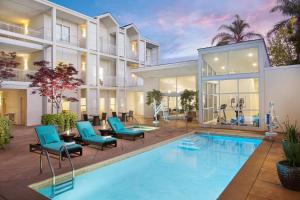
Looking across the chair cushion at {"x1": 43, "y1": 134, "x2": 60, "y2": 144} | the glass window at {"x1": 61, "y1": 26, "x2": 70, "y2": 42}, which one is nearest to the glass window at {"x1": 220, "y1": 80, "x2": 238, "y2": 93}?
the chair cushion at {"x1": 43, "y1": 134, "x2": 60, "y2": 144}

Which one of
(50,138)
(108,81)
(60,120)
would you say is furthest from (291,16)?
(50,138)

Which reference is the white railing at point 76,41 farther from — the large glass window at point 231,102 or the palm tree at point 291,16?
the palm tree at point 291,16

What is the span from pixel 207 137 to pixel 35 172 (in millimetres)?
8763

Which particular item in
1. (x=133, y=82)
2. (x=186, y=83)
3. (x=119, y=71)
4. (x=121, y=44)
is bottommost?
(x=186, y=83)

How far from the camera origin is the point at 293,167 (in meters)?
4.03

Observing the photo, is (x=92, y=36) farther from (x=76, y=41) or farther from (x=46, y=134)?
(x=46, y=134)

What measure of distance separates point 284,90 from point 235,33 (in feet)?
51.2

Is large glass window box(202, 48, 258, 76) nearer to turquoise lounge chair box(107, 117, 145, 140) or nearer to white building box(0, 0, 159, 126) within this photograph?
turquoise lounge chair box(107, 117, 145, 140)

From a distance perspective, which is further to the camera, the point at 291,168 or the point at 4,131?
the point at 4,131

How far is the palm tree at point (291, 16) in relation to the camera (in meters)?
17.4

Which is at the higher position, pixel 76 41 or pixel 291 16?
pixel 291 16

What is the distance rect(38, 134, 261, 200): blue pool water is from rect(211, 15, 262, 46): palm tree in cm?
1869

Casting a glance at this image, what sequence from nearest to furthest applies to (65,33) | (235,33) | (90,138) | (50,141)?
(50,141)
(90,138)
(65,33)
(235,33)

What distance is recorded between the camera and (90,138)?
26.8ft
